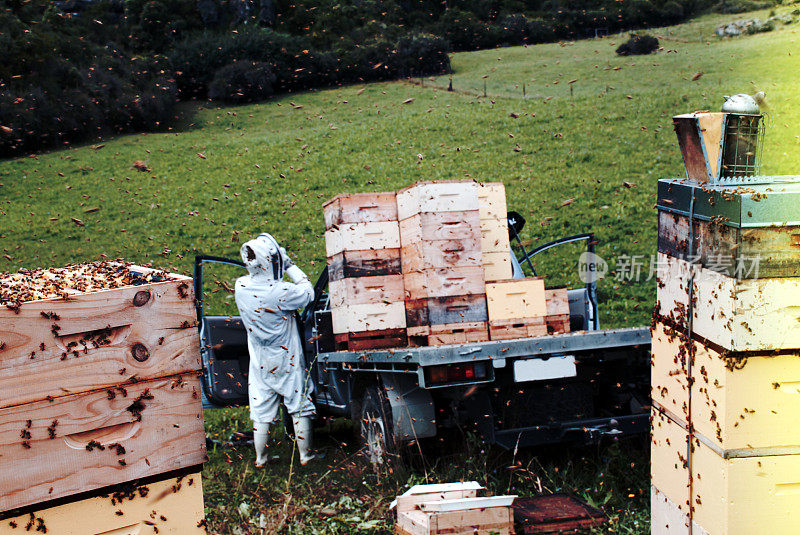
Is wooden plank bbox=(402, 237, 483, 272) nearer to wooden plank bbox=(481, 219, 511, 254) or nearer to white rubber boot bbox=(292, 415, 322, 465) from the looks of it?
wooden plank bbox=(481, 219, 511, 254)

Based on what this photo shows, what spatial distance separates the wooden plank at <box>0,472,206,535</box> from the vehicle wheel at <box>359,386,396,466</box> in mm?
2710

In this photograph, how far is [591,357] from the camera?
16.9 feet

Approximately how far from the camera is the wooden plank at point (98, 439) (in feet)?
7.70

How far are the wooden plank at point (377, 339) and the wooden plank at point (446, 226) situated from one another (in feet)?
2.34

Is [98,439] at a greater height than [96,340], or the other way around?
[96,340]

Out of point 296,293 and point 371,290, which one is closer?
point 371,290

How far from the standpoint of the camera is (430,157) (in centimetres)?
1827

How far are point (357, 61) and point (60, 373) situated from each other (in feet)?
71.4

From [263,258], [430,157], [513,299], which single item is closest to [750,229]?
[513,299]

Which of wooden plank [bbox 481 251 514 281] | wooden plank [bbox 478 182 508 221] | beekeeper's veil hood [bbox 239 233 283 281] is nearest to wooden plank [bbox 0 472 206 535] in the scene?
beekeeper's veil hood [bbox 239 233 283 281]

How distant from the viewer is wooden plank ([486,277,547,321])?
17.8 feet

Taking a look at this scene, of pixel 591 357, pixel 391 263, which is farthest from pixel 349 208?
pixel 591 357

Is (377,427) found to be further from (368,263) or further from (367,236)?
(367,236)

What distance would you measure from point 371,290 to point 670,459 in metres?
2.97
